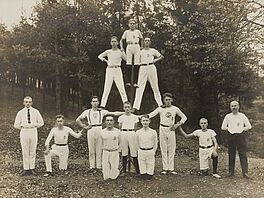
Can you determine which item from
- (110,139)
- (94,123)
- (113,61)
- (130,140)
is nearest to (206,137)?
(130,140)

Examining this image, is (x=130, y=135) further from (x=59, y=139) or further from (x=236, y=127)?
(x=236, y=127)

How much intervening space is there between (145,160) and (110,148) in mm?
693

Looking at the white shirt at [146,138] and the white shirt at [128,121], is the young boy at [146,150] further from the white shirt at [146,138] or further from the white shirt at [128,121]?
the white shirt at [128,121]

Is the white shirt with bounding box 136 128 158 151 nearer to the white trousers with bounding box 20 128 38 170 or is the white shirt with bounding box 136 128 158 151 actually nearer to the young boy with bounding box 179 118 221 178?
the young boy with bounding box 179 118 221 178

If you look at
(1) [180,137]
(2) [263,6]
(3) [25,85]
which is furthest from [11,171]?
(3) [25,85]

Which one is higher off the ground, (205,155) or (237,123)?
(237,123)

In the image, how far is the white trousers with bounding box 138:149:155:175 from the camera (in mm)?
8383

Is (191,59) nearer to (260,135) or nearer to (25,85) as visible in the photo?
(260,135)

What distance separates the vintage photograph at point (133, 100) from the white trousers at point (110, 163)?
19 mm

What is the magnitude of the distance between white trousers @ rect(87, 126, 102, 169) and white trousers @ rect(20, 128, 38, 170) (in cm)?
108

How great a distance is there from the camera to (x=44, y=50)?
17062 millimetres

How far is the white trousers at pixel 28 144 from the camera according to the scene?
28.4 feet

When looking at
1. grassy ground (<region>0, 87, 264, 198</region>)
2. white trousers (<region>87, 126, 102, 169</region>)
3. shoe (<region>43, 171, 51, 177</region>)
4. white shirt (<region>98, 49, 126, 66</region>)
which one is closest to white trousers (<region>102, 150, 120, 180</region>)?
grassy ground (<region>0, 87, 264, 198</region>)

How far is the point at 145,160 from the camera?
841cm
